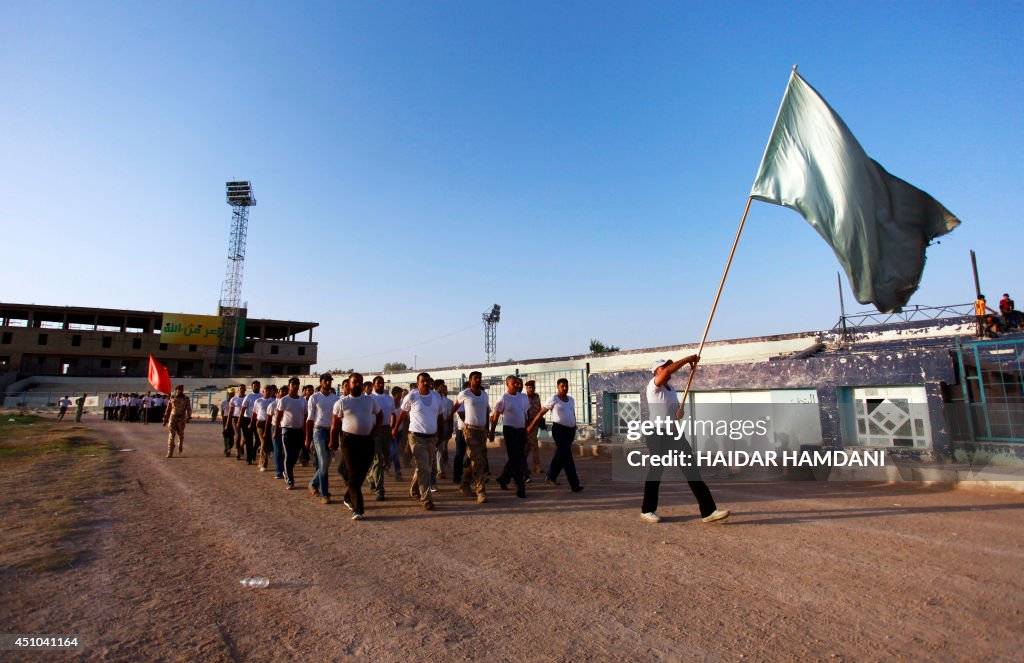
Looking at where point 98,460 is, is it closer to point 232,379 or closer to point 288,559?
point 288,559

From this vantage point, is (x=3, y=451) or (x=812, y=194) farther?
(x=3, y=451)

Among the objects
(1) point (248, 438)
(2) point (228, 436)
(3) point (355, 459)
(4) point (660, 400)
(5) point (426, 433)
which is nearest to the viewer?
(4) point (660, 400)

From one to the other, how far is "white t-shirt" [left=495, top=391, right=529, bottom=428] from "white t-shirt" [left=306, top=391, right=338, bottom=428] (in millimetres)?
2492

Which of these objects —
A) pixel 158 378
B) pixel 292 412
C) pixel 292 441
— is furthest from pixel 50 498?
pixel 158 378

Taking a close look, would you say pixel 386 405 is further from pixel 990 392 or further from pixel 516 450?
pixel 990 392

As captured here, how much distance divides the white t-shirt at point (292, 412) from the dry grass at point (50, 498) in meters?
2.57

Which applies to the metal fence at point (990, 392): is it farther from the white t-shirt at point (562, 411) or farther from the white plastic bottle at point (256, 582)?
the white plastic bottle at point (256, 582)

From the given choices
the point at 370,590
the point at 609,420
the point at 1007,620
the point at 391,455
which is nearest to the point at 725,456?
the point at 609,420

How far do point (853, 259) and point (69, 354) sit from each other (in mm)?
72214

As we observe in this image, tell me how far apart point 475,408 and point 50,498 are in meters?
5.88

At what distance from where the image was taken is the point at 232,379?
52.4m

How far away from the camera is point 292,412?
8.91 m
